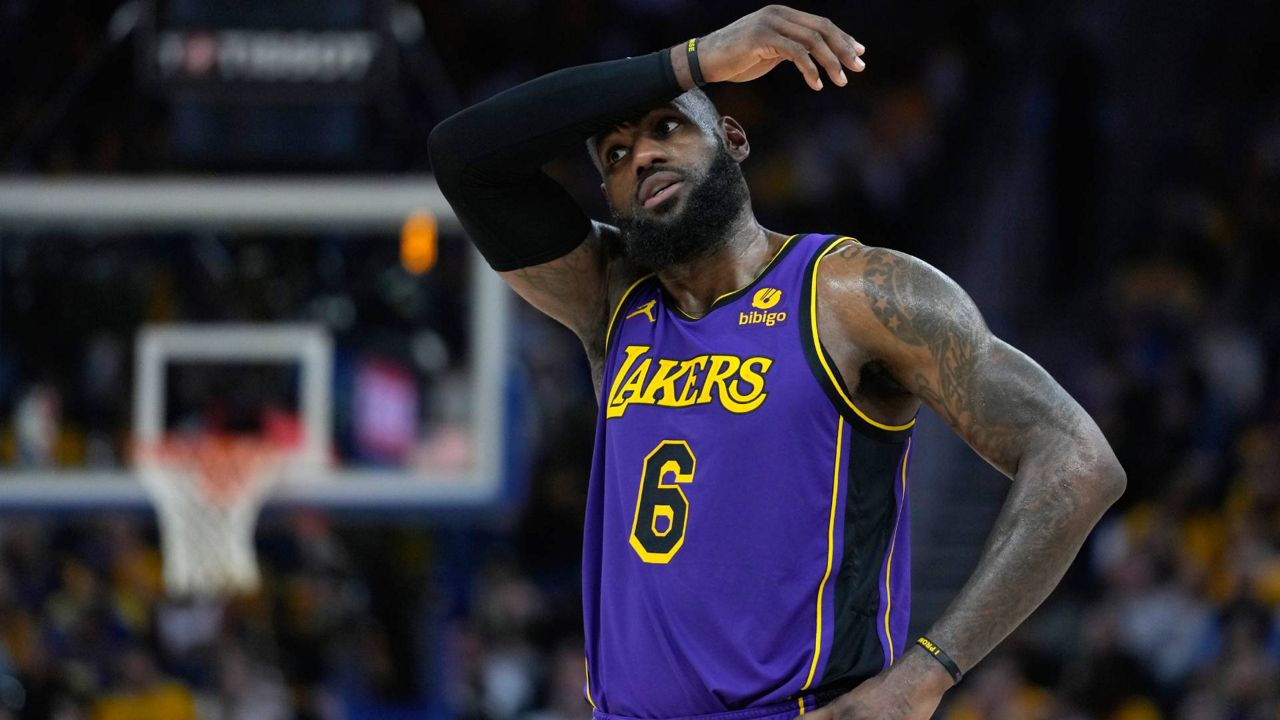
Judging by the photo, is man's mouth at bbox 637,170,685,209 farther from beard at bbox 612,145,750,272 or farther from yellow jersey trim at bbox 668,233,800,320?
yellow jersey trim at bbox 668,233,800,320

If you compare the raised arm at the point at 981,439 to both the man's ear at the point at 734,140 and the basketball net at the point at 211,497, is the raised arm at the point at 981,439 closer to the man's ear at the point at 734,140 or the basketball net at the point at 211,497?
the man's ear at the point at 734,140

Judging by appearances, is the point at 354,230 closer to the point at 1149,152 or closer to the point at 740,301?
the point at 740,301

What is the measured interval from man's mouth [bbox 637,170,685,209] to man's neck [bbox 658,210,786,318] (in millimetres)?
161

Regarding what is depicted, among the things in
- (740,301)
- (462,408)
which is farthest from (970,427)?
(462,408)

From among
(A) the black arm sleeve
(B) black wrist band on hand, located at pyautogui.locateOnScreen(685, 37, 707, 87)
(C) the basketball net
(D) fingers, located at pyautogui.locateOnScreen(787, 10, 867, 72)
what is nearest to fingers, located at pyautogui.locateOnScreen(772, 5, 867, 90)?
(D) fingers, located at pyautogui.locateOnScreen(787, 10, 867, 72)

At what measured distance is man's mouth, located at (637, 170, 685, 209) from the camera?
3.84m

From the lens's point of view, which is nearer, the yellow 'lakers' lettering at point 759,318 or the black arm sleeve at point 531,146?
the yellow 'lakers' lettering at point 759,318

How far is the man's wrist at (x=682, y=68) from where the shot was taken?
368 centimetres

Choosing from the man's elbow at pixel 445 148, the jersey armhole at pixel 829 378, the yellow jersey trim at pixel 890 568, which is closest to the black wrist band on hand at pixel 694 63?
the jersey armhole at pixel 829 378

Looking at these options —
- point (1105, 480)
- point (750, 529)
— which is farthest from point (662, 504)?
point (1105, 480)

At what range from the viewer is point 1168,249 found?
1482 centimetres

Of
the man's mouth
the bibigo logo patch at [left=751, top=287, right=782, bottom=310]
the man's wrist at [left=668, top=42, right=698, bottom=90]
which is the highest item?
the man's wrist at [left=668, top=42, right=698, bottom=90]

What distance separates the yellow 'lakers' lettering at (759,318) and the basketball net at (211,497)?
6.48 metres

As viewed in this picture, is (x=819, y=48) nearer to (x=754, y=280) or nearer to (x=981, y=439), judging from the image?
(x=754, y=280)
